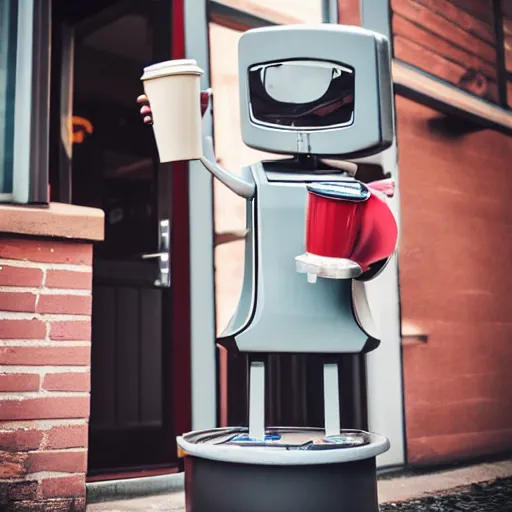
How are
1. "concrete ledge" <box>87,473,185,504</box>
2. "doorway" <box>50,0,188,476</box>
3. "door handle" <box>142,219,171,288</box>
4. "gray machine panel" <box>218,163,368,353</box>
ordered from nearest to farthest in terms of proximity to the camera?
"gray machine panel" <box>218,163,368,353</box>, "concrete ledge" <box>87,473,185,504</box>, "door handle" <box>142,219,171,288</box>, "doorway" <box>50,0,188,476</box>

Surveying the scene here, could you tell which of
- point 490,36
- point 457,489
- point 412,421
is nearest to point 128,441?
point 412,421

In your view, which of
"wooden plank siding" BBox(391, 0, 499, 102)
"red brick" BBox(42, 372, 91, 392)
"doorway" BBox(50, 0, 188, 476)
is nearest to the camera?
"red brick" BBox(42, 372, 91, 392)

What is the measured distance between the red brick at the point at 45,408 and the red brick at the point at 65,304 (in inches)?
8.9

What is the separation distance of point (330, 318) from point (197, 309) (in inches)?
30.4

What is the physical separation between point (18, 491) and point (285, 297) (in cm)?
85

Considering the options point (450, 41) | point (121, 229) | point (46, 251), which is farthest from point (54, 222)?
point (121, 229)

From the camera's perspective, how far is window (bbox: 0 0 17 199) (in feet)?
6.59

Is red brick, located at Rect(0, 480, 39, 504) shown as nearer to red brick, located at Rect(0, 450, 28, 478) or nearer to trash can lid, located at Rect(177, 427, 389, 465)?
red brick, located at Rect(0, 450, 28, 478)

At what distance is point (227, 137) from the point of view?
8.51 feet

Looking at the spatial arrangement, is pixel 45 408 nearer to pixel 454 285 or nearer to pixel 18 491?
pixel 18 491

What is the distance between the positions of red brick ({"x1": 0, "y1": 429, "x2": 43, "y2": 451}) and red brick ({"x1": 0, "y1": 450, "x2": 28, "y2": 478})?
0.01 m

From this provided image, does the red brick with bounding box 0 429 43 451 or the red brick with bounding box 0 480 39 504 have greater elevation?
the red brick with bounding box 0 429 43 451

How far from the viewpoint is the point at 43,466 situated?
1.93 meters

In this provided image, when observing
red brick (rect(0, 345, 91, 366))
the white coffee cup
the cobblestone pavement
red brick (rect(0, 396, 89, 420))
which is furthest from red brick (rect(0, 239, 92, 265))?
the cobblestone pavement
